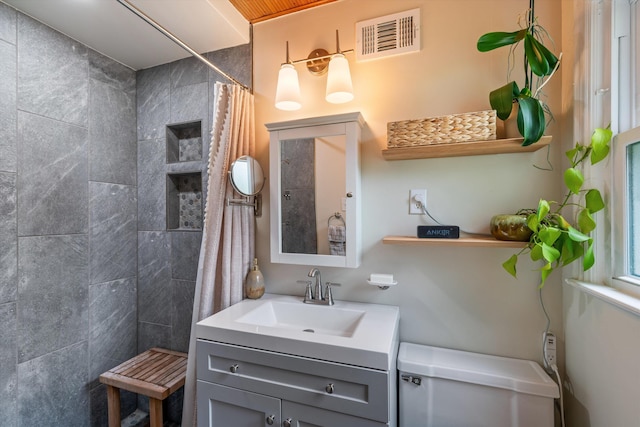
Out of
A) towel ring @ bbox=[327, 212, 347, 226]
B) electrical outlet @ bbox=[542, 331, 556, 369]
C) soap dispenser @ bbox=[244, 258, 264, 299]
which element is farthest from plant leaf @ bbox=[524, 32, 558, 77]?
soap dispenser @ bbox=[244, 258, 264, 299]

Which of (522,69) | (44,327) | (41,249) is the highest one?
(522,69)

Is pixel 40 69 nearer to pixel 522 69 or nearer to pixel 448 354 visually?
pixel 522 69

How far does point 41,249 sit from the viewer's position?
146 cm

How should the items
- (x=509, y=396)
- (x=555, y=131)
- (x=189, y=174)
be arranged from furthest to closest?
(x=189, y=174), (x=555, y=131), (x=509, y=396)

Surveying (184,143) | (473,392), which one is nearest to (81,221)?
(184,143)

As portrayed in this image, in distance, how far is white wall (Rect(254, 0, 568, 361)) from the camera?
1241 mm

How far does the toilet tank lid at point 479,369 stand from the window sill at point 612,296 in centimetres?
38

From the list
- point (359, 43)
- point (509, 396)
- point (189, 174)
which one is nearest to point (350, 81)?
point (359, 43)

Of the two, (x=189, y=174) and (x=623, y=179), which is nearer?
(x=623, y=179)

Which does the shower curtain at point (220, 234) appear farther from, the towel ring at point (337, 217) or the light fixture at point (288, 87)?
the towel ring at point (337, 217)

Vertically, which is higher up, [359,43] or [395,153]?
[359,43]

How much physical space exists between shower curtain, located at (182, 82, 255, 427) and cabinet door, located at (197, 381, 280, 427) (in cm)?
24

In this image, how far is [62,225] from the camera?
1547mm

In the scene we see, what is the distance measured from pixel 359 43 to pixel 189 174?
53.7 inches
